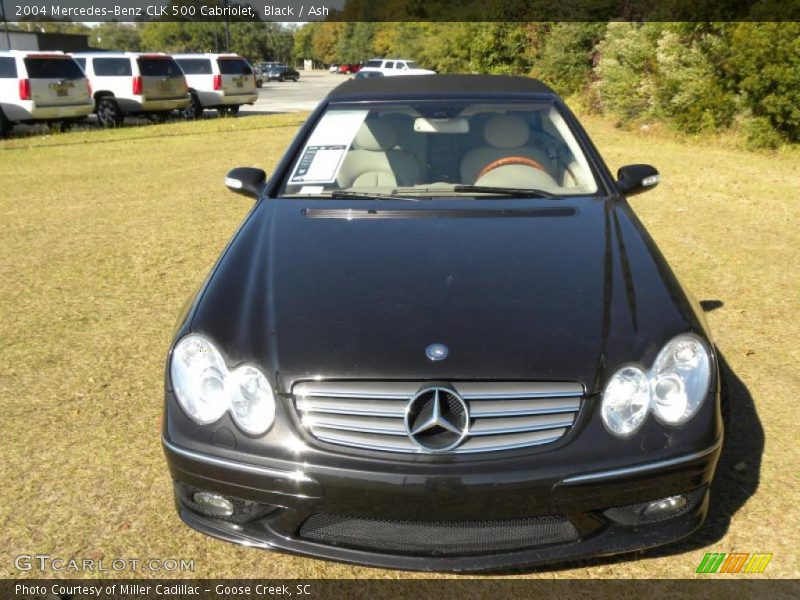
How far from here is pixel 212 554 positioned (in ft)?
8.57

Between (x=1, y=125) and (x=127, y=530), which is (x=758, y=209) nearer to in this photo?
(x=127, y=530)

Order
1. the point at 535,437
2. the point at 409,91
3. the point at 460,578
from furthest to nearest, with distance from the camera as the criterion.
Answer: the point at 409,91, the point at 460,578, the point at 535,437

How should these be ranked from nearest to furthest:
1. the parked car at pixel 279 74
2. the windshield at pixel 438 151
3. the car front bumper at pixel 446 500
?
the car front bumper at pixel 446 500, the windshield at pixel 438 151, the parked car at pixel 279 74

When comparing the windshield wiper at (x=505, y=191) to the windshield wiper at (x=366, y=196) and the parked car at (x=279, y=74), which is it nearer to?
the windshield wiper at (x=366, y=196)

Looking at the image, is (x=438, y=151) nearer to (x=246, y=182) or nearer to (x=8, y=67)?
(x=246, y=182)

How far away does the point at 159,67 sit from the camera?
1862 cm

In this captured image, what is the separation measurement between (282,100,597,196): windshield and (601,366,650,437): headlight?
141cm

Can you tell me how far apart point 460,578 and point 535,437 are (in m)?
0.68

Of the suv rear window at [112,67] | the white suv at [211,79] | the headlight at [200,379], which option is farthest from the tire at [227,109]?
the headlight at [200,379]

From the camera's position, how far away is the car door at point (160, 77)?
60.1ft

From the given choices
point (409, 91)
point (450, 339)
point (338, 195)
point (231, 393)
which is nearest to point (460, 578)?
point (450, 339)

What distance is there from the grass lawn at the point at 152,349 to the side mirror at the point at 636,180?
118 cm

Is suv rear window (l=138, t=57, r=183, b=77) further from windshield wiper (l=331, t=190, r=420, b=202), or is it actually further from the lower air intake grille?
the lower air intake grille

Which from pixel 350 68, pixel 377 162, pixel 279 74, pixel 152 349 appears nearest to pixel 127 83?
pixel 152 349
